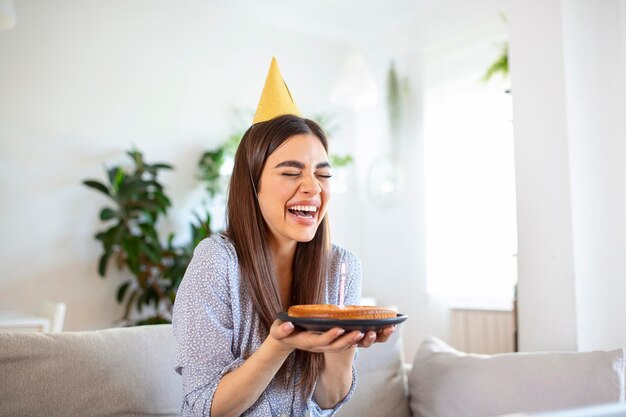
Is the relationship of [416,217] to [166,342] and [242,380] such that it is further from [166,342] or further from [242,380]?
[242,380]

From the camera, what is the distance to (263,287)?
134 centimetres

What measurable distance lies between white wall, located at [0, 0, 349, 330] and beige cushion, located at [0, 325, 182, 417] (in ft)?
7.90

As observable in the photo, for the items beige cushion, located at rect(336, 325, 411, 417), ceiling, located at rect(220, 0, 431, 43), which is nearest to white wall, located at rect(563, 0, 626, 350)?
beige cushion, located at rect(336, 325, 411, 417)

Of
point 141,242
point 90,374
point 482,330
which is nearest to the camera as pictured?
point 90,374

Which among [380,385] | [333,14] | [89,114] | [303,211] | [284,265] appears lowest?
[380,385]

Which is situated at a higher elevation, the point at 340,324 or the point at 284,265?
the point at 284,265

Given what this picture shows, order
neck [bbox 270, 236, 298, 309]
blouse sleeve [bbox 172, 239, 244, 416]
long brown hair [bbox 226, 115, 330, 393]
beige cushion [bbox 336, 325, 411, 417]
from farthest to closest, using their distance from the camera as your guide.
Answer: beige cushion [bbox 336, 325, 411, 417] < neck [bbox 270, 236, 298, 309] < long brown hair [bbox 226, 115, 330, 393] < blouse sleeve [bbox 172, 239, 244, 416]

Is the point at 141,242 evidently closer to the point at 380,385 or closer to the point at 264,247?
the point at 380,385

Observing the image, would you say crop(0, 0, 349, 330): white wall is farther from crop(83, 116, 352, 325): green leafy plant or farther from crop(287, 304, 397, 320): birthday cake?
crop(287, 304, 397, 320): birthday cake

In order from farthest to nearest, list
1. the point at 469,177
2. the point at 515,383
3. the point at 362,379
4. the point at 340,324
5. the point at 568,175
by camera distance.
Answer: the point at 469,177, the point at 568,175, the point at 362,379, the point at 515,383, the point at 340,324

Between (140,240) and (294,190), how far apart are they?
253cm

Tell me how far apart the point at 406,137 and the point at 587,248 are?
2580 millimetres

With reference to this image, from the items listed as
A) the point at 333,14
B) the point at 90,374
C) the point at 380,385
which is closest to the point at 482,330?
the point at 380,385

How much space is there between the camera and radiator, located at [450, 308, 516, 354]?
3650 millimetres
